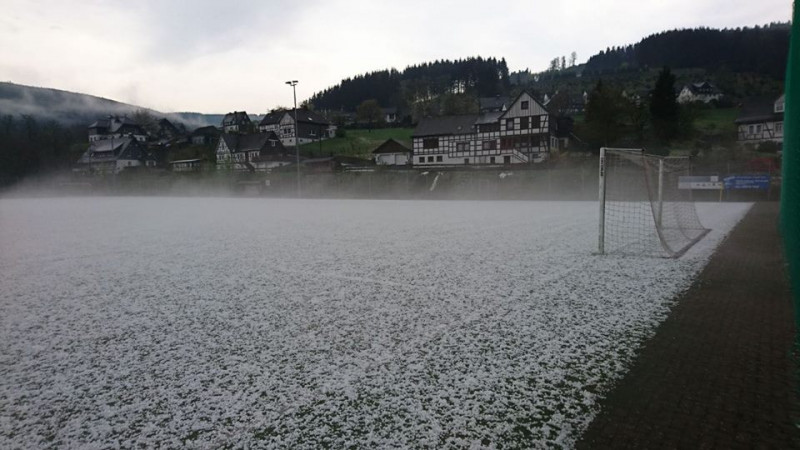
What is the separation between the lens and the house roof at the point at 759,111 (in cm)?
5019


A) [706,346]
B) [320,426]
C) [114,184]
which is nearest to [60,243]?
[320,426]

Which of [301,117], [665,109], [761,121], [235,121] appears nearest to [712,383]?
[665,109]

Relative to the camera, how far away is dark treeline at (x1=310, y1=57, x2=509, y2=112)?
430ft

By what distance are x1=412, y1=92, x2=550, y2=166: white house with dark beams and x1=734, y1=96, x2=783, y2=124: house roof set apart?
28.1 metres

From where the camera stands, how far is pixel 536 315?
498 cm

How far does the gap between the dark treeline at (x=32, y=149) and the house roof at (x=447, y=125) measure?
69.3 m

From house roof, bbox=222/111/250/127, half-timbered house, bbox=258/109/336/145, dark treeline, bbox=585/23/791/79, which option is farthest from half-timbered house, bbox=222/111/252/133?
dark treeline, bbox=585/23/791/79

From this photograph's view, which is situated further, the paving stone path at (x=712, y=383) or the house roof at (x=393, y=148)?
the house roof at (x=393, y=148)

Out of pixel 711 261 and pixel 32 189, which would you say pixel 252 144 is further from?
pixel 711 261

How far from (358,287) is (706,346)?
4319 millimetres

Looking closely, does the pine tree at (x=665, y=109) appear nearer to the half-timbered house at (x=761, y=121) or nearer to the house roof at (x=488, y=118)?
the house roof at (x=488, y=118)

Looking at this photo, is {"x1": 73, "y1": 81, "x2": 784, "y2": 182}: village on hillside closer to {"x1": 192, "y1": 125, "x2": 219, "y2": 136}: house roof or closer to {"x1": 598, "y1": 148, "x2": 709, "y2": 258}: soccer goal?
{"x1": 192, "y1": 125, "x2": 219, "y2": 136}: house roof

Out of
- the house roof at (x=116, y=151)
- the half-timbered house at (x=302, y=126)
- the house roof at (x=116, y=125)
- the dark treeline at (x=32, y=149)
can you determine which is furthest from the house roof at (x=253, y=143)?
the house roof at (x=116, y=125)

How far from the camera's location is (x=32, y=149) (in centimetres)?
8125
